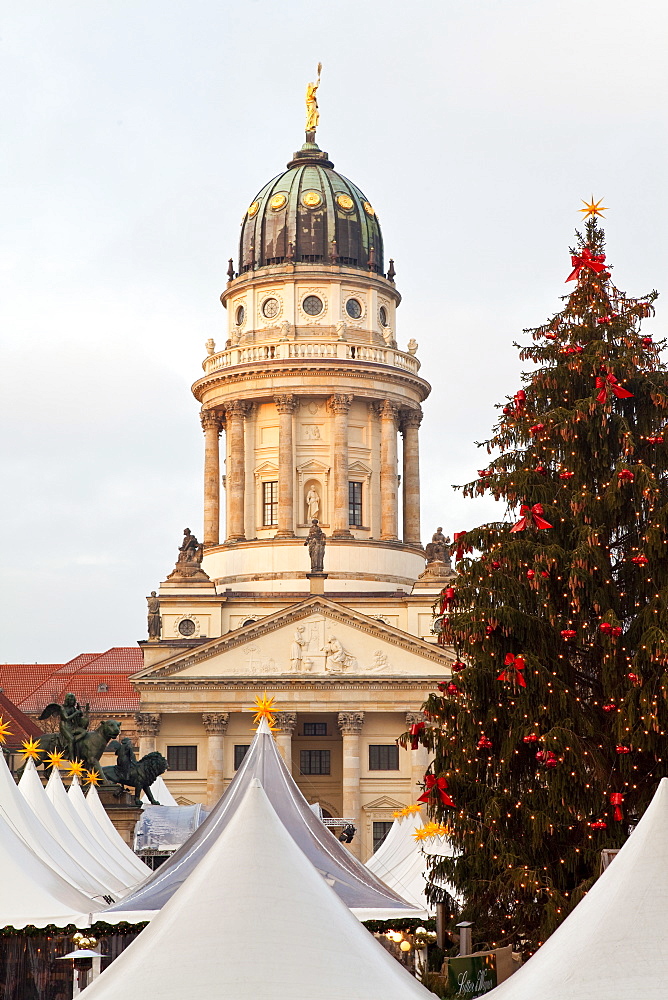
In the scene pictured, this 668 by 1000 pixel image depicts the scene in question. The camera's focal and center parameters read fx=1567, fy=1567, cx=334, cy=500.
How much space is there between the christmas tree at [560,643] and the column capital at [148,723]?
48.7 m

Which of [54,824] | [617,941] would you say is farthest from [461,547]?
[54,824]

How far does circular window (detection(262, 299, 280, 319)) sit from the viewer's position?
8269 cm

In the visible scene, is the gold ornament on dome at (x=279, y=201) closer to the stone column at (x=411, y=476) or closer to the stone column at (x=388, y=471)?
the stone column at (x=388, y=471)

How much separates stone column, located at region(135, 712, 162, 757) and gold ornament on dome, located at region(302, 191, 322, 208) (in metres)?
28.9

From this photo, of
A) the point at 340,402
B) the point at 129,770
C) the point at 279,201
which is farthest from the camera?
the point at 279,201

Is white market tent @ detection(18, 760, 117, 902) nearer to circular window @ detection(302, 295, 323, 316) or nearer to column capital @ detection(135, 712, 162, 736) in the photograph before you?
column capital @ detection(135, 712, 162, 736)

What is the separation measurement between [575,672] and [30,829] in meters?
14.8

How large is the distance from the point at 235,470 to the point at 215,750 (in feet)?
55.7

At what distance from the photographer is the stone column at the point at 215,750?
70.2 m

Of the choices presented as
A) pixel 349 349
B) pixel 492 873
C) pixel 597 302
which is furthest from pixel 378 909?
pixel 349 349

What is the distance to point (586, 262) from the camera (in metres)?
23.9

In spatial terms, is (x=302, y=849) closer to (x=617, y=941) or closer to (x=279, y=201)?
(x=617, y=941)

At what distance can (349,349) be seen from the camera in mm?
81500

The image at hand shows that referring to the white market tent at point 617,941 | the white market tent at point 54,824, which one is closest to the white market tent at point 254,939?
the white market tent at point 617,941
